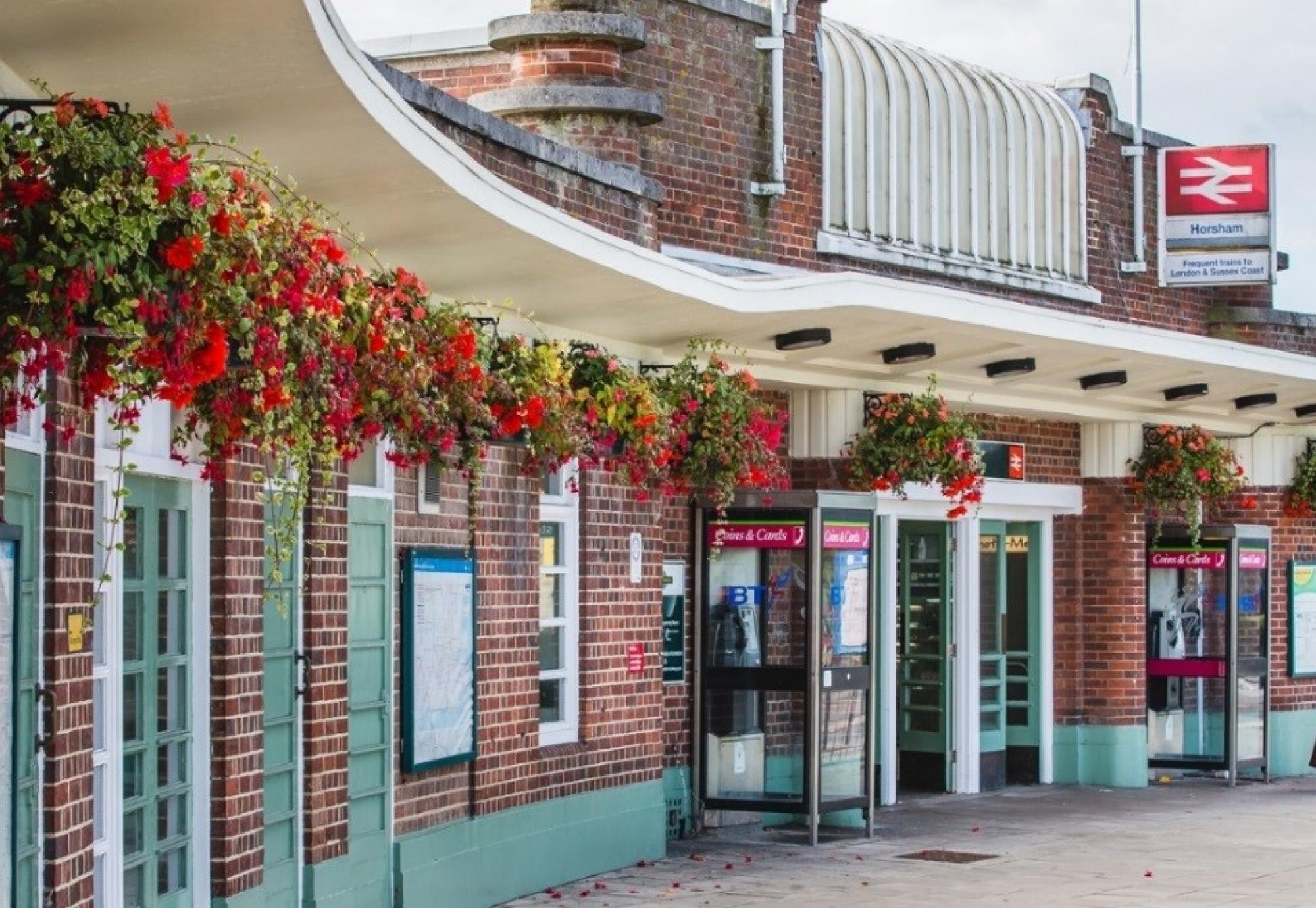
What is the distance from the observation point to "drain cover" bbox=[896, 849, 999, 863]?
14547mm

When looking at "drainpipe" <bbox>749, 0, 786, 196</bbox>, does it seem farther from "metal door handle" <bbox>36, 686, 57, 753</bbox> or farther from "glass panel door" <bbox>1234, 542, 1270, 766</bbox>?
"metal door handle" <bbox>36, 686, 57, 753</bbox>

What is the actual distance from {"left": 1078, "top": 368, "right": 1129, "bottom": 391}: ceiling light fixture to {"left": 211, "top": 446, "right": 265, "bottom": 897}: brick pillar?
945cm

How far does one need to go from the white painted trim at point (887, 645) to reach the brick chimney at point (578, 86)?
12.8 ft

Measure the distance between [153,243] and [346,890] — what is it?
17.3ft

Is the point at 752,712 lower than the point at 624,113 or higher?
lower

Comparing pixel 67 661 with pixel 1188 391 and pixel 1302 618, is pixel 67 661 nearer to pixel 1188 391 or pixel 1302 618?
pixel 1188 391

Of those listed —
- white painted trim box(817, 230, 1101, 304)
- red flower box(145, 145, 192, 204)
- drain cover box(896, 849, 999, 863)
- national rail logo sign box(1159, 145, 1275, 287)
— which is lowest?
drain cover box(896, 849, 999, 863)

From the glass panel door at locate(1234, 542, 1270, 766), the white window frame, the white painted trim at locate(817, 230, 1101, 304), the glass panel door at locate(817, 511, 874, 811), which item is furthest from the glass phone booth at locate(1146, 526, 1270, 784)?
the white window frame

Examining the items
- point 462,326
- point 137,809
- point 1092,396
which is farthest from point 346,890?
point 1092,396

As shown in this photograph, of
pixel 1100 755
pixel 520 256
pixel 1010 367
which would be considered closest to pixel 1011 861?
pixel 1010 367

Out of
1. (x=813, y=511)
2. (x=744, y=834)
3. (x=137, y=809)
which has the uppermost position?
(x=813, y=511)

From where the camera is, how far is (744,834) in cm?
1562

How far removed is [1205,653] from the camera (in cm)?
2011

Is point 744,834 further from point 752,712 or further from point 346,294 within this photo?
point 346,294
